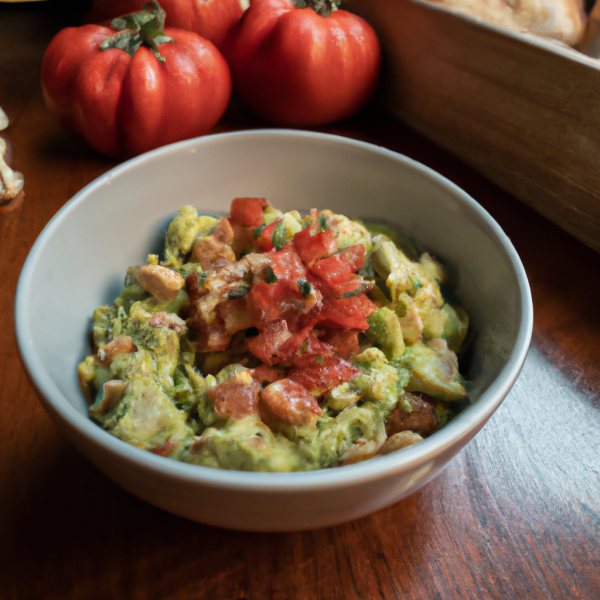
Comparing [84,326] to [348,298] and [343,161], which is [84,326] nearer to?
[348,298]

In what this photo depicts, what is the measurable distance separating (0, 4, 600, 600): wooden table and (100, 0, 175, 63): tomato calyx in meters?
0.68

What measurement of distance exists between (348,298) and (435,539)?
32cm

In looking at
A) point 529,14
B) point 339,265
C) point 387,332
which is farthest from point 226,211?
point 529,14

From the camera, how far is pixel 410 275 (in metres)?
0.77

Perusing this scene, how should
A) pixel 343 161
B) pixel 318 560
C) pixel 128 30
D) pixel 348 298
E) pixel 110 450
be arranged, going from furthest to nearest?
1. pixel 128 30
2. pixel 343 161
3. pixel 348 298
4. pixel 318 560
5. pixel 110 450

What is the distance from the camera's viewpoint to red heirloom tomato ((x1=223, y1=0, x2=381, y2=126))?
49.1 inches

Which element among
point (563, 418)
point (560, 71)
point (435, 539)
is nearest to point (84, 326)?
point (435, 539)

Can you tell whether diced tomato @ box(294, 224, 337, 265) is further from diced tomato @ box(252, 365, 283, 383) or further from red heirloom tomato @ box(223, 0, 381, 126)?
red heirloom tomato @ box(223, 0, 381, 126)

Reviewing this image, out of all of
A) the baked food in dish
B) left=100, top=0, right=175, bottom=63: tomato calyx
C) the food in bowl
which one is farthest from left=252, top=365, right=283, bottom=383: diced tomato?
the baked food in dish

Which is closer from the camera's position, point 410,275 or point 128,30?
point 410,275

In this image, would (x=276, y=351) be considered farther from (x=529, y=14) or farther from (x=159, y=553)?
(x=529, y=14)

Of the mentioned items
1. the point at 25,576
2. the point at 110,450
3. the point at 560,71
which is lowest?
the point at 25,576

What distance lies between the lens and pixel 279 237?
78cm

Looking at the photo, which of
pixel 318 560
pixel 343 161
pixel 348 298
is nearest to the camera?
pixel 318 560
